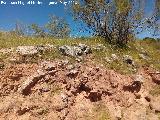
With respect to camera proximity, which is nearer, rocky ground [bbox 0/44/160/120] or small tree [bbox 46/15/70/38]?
rocky ground [bbox 0/44/160/120]

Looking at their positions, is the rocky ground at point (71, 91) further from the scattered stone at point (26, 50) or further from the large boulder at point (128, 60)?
the large boulder at point (128, 60)

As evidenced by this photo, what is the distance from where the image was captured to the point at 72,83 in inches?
945

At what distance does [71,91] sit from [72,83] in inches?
23.7

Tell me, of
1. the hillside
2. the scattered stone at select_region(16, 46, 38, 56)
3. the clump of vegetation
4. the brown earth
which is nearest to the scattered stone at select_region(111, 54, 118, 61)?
the hillside

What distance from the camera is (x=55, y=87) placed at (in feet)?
76.8

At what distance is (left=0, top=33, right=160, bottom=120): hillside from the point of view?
22375mm

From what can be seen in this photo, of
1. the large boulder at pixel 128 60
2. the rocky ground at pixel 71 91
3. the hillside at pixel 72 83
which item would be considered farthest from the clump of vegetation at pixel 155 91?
the large boulder at pixel 128 60

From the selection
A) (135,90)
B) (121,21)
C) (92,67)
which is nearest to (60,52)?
(92,67)

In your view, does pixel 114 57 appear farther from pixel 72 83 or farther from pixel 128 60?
pixel 72 83

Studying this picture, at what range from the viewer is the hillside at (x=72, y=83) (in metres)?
22.4

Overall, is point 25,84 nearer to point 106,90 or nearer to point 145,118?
point 106,90

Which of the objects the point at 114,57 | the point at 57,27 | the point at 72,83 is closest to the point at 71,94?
the point at 72,83

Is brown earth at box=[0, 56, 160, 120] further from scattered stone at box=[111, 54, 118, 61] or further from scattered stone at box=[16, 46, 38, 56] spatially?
scattered stone at box=[111, 54, 118, 61]

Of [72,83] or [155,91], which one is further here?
[155,91]
